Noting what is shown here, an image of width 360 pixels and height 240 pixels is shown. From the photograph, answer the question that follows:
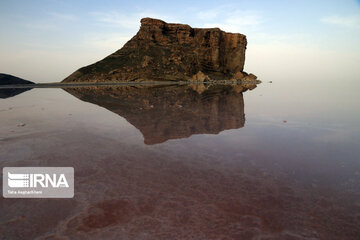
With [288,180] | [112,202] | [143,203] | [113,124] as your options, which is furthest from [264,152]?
[113,124]

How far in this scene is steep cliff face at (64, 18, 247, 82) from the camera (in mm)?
108375

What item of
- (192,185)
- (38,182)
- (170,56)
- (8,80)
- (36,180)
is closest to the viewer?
(192,185)

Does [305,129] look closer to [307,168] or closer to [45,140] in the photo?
[307,168]

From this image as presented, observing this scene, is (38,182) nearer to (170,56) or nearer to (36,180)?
(36,180)

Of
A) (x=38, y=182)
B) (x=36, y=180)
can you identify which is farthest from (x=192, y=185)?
(x=36, y=180)

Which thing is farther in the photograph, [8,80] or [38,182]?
[8,80]

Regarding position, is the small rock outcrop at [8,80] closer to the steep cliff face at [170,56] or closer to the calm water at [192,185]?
the steep cliff face at [170,56]

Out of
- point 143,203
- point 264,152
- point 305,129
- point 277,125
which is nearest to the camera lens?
point 143,203

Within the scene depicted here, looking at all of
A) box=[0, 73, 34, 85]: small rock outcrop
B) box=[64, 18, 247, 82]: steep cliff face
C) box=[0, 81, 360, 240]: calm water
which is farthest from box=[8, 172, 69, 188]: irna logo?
box=[0, 73, 34, 85]: small rock outcrop

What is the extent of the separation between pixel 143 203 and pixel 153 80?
103295 mm

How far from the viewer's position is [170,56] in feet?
383

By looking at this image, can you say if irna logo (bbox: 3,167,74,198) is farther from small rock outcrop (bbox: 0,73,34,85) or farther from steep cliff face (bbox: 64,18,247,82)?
small rock outcrop (bbox: 0,73,34,85)

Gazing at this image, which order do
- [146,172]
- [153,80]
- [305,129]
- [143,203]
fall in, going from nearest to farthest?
[143,203] < [146,172] < [305,129] < [153,80]

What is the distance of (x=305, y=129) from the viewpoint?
33.9ft
